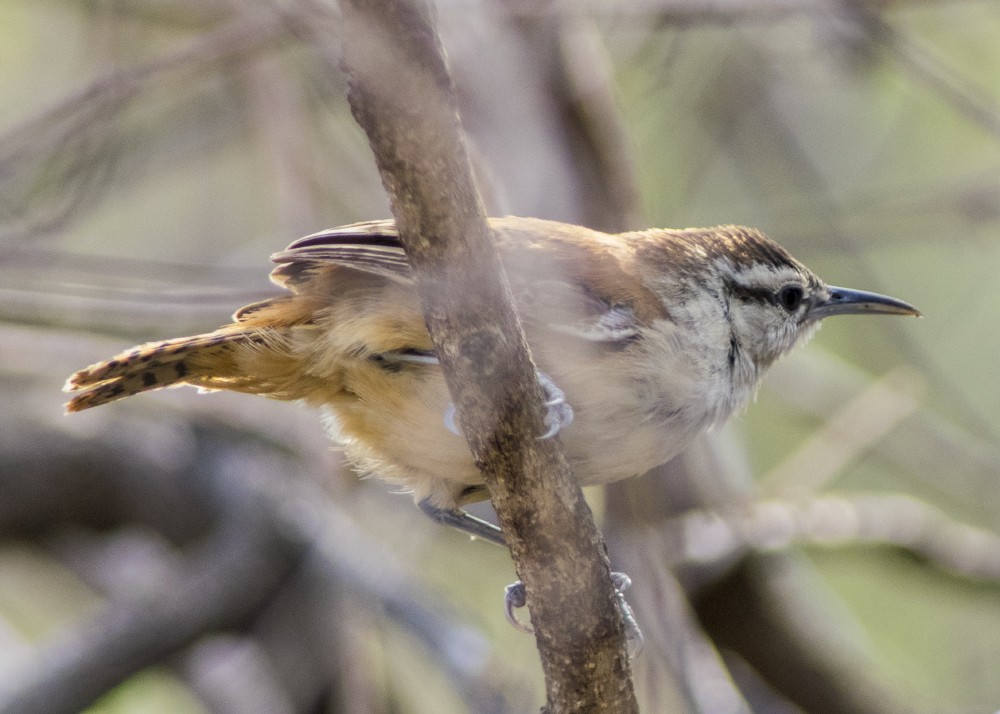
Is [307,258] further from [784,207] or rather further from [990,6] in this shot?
[990,6]

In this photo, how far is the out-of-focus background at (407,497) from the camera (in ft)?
15.5

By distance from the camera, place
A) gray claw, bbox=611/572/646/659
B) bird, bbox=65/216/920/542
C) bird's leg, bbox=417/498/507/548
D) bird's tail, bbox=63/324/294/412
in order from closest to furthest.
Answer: gray claw, bbox=611/572/646/659
bird, bbox=65/216/920/542
bird's tail, bbox=63/324/294/412
bird's leg, bbox=417/498/507/548

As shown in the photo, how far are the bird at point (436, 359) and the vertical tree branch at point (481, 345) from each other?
1.57 ft

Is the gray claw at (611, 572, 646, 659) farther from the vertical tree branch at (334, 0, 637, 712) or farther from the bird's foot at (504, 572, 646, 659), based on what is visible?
the vertical tree branch at (334, 0, 637, 712)

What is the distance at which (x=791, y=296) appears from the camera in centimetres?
429

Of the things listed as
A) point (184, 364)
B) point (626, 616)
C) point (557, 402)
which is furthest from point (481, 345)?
point (184, 364)

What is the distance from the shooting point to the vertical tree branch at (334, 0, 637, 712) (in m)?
2.01

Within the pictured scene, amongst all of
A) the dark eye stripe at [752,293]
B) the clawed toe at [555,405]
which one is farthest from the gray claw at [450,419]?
the dark eye stripe at [752,293]

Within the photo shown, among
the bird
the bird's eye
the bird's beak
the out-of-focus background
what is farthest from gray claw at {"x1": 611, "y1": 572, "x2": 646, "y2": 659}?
the bird's beak

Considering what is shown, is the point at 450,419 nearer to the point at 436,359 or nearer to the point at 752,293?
the point at 436,359

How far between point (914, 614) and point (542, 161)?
485 centimetres

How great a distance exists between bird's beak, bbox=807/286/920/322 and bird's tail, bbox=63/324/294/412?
234cm

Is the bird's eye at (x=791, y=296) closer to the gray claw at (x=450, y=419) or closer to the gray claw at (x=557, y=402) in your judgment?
the gray claw at (x=557, y=402)

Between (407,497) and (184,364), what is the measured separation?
348cm
